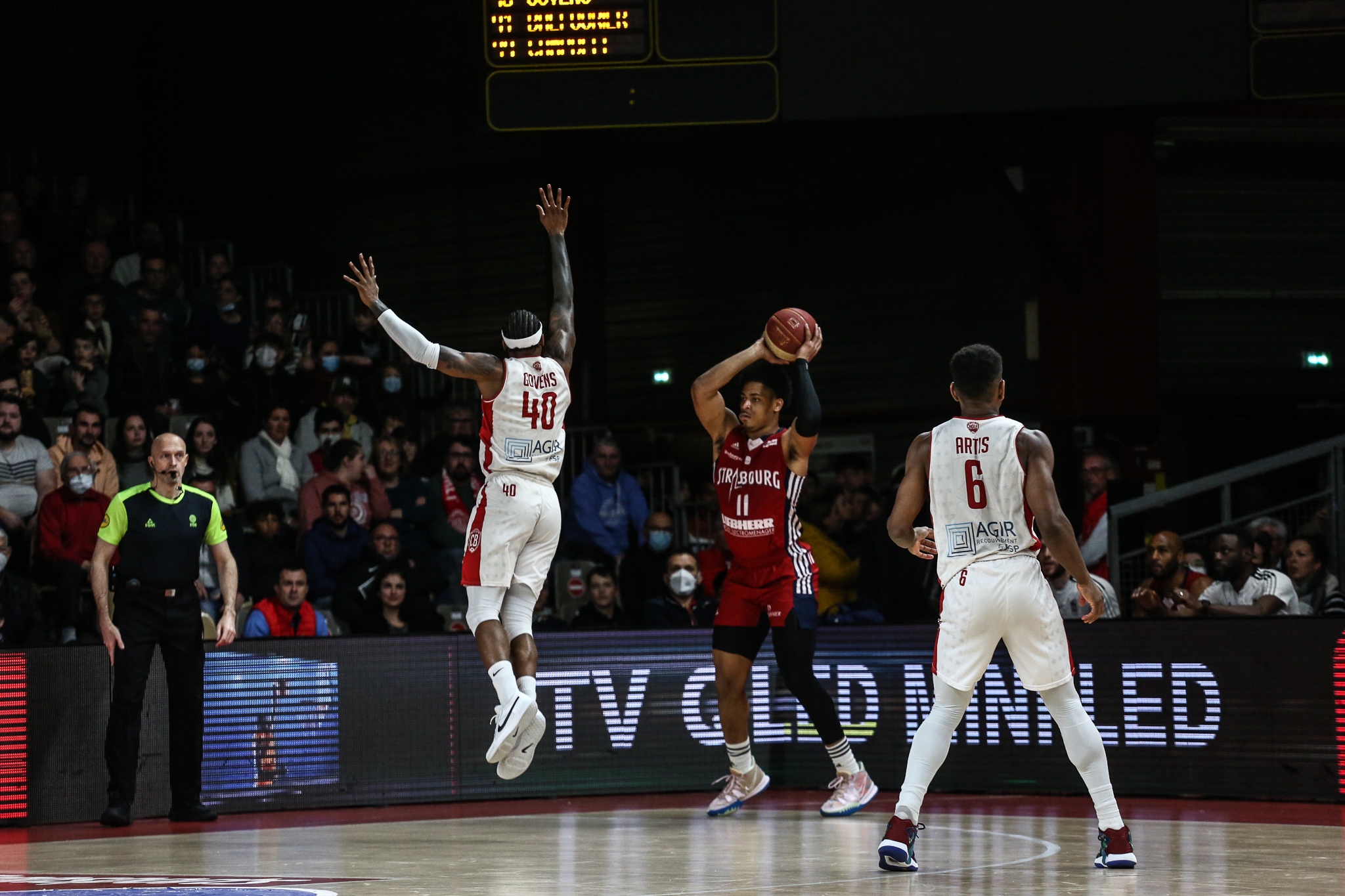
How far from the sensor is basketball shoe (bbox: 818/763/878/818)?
400 inches

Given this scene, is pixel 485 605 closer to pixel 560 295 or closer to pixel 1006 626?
pixel 560 295

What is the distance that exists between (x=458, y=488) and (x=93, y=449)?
10.1 ft

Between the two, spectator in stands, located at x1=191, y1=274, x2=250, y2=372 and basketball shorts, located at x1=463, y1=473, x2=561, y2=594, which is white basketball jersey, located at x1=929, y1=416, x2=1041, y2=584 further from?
spectator in stands, located at x1=191, y1=274, x2=250, y2=372

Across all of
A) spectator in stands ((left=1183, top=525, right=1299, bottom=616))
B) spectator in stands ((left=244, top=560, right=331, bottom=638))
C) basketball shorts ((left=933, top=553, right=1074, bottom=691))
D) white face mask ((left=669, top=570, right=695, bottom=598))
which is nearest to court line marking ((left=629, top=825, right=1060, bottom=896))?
basketball shorts ((left=933, top=553, right=1074, bottom=691))

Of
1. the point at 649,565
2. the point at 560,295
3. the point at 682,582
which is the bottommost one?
the point at 682,582

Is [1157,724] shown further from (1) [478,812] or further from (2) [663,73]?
(2) [663,73]

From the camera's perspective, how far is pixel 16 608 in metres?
11.8

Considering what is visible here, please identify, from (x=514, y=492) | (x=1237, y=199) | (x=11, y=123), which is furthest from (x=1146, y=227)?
(x=11, y=123)

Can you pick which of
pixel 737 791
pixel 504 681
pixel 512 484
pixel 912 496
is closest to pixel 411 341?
pixel 512 484

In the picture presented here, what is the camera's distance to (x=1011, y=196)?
50.0 feet

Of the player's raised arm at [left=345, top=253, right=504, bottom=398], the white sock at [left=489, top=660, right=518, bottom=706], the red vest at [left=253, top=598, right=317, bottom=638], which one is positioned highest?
the player's raised arm at [left=345, top=253, right=504, bottom=398]

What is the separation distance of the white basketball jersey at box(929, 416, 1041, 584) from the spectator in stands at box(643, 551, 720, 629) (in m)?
4.91

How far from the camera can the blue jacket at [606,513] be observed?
47.8 ft

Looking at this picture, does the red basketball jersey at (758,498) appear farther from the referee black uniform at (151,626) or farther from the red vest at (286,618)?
the red vest at (286,618)
